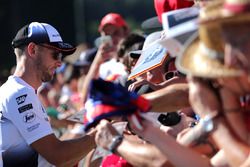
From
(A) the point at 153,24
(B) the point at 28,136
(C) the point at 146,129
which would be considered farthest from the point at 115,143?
(A) the point at 153,24

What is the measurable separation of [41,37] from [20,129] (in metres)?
0.69

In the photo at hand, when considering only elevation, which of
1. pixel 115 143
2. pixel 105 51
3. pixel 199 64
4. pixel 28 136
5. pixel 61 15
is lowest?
pixel 61 15

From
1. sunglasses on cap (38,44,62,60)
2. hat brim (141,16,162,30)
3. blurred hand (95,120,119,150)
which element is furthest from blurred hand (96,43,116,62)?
blurred hand (95,120,119,150)

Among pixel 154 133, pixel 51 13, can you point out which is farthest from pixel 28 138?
pixel 51 13

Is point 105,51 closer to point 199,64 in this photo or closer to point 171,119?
point 171,119

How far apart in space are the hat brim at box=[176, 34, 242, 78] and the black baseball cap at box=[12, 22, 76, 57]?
2.42 meters

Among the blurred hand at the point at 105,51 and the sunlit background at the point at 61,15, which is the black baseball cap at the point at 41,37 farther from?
the sunlit background at the point at 61,15

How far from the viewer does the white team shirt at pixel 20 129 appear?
5.73 m

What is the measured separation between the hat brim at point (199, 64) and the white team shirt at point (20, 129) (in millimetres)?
2196

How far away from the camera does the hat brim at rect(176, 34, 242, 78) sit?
3.50 m

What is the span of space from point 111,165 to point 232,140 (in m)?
2.04

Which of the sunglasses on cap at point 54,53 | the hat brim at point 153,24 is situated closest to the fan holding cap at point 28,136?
the sunglasses on cap at point 54,53

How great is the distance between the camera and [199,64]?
3600 mm

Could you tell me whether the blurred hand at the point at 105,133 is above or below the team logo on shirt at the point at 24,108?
above
